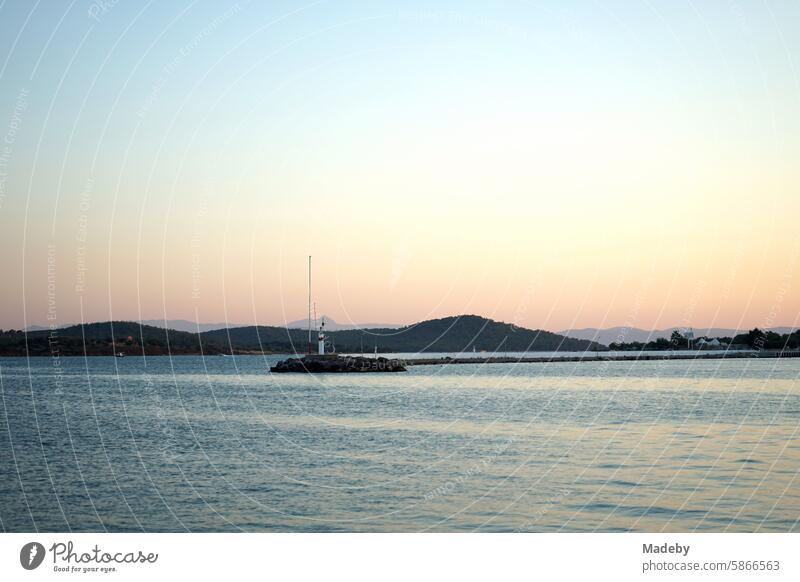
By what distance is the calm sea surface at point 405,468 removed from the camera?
62.8 feet

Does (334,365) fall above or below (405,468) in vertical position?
above

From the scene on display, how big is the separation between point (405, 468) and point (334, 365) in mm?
87207

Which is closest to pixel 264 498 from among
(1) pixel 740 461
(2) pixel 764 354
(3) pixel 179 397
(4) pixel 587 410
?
(1) pixel 740 461

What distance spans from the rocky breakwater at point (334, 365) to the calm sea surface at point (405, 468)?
59072mm

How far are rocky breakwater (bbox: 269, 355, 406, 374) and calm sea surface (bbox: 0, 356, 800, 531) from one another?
194 feet

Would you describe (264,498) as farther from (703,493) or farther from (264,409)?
(264,409)

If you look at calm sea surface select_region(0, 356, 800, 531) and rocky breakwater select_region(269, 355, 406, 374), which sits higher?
rocky breakwater select_region(269, 355, 406, 374)

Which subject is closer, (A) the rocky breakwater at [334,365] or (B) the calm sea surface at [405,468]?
(B) the calm sea surface at [405,468]

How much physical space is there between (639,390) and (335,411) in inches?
1362

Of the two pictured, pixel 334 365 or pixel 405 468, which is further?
pixel 334 365

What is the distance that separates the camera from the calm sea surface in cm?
1916

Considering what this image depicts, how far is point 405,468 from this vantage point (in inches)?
1038

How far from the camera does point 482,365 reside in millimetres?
157875
